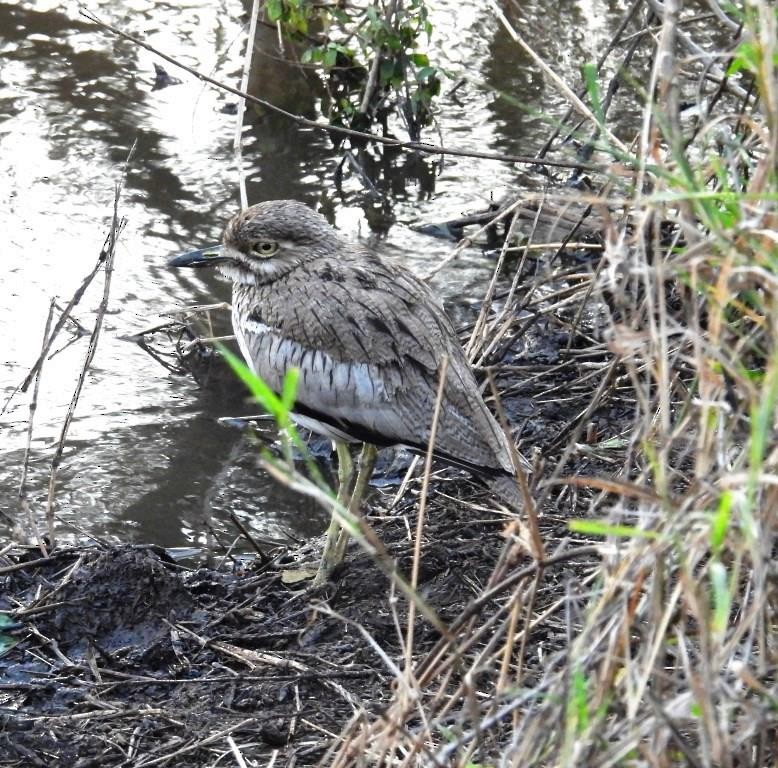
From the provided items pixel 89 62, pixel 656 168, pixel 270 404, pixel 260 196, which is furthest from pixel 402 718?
pixel 89 62

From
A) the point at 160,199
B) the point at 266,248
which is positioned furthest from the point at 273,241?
the point at 160,199

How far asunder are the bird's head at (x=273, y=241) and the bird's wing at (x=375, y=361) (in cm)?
18

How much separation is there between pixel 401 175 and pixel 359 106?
2.09 feet

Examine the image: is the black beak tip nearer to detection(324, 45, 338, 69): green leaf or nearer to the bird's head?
the bird's head

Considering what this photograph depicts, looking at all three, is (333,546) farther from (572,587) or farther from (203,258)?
(572,587)

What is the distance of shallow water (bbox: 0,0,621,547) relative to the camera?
18.4ft

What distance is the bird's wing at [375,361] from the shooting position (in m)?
4.43

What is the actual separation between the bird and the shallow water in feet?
3.21

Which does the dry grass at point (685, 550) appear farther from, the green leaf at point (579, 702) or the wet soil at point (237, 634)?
the wet soil at point (237, 634)

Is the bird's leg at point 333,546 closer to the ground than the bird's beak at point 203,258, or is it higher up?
closer to the ground

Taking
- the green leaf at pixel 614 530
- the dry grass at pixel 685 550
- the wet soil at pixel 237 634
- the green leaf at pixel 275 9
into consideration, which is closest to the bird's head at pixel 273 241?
the wet soil at pixel 237 634

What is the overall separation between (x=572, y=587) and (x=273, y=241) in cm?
257

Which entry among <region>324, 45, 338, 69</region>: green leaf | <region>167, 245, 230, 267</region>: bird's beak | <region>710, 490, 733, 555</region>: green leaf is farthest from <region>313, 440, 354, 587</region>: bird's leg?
<region>324, 45, 338, 69</region>: green leaf

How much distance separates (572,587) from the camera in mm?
2719
